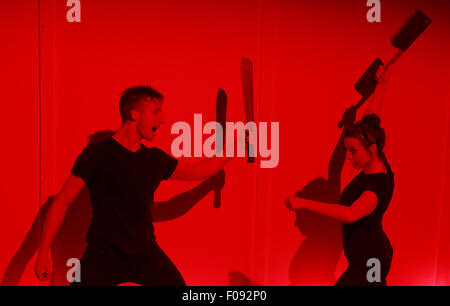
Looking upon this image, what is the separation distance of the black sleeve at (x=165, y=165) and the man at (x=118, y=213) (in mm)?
46

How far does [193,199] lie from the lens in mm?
2445

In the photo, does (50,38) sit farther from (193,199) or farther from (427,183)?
(427,183)

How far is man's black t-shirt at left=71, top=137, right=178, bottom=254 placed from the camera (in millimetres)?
1826

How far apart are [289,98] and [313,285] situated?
1.36 metres

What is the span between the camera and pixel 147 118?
196 centimetres

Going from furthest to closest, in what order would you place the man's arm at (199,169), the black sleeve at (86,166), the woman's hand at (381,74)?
the woman's hand at (381,74)
the man's arm at (199,169)
the black sleeve at (86,166)

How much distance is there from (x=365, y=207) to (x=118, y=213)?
4.16 ft

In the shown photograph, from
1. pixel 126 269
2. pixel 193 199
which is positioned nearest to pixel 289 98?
pixel 193 199

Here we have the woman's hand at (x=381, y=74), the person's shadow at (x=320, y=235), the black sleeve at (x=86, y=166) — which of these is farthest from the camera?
the person's shadow at (x=320, y=235)

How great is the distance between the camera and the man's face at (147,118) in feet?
6.40

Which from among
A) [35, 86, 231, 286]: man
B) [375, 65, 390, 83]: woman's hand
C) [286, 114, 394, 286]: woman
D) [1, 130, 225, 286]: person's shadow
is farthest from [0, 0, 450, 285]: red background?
[286, 114, 394, 286]: woman

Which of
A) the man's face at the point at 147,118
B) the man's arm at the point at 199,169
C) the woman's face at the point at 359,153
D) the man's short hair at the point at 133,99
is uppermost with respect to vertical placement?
the man's short hair at the point at 133,99

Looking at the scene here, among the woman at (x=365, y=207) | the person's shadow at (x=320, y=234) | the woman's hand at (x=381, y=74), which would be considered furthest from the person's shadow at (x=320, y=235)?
the woman at (x=365, y=207)

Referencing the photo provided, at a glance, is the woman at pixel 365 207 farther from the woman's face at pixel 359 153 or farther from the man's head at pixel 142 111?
the man's head at pixel 142 111
